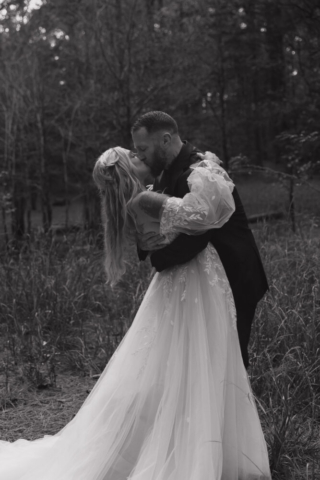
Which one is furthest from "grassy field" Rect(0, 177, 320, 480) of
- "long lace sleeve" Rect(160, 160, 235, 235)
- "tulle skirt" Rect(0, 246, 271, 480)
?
"long lace sleeve" Rect(160, 160, 235, 235)

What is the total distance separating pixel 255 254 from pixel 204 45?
982cm

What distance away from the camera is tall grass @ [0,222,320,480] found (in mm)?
3545

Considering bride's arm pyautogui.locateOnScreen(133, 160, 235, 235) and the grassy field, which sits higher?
bride's arm pyautogui.locateOnScreen(133, 160, 235, 235)

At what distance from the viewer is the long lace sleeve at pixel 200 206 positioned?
2.72 meters

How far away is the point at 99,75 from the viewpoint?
10.6 m

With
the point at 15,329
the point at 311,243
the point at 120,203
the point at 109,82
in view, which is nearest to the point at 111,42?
the point at 109,82

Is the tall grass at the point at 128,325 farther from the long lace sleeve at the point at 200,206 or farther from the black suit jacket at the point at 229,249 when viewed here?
the long lace sleeve at the point at 200,206

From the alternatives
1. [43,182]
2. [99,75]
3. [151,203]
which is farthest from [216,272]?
[43,182]

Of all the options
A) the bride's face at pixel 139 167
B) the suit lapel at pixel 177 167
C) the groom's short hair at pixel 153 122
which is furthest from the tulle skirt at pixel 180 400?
the groom's short hair at pixel 153 122

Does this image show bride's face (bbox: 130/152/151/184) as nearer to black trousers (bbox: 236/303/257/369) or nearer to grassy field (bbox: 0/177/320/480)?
black trousers (bbox: 236/303/257/369)

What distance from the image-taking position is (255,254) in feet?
9.77

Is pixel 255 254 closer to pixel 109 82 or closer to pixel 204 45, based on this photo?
pixel 109 82

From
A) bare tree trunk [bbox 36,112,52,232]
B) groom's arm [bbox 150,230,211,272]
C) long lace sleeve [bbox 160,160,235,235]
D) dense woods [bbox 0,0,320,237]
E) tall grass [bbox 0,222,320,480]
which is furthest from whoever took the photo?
bare tree trunk [bbox 36,112,52,232]

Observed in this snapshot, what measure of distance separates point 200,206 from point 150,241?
1.22 ft
